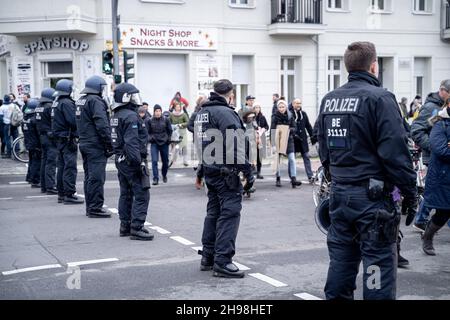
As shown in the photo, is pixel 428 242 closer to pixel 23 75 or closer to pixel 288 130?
pixel 288 130

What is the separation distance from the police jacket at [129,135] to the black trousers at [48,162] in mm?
4171

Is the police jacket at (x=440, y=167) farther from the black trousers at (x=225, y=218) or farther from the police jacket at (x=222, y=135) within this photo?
the black trousers at (x=225, y=218)

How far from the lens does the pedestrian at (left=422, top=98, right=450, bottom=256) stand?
7090 mm

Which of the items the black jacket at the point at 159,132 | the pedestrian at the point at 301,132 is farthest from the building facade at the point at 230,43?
the pedestrian at the point at 301,132

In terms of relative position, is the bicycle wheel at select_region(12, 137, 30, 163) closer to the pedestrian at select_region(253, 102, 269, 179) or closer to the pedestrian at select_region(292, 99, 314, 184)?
the pedestrian at select_region(253, 102, 269, 179)

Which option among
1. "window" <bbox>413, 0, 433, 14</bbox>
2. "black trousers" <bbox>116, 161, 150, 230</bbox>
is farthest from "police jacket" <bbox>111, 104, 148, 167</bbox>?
"window" <bbox>413, 0, 433, 14</bbox>

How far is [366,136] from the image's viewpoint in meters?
4.53

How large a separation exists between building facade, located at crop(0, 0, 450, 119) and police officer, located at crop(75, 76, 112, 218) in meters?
10.6

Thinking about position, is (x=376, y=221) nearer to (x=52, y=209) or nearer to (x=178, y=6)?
(x=52, y=209)

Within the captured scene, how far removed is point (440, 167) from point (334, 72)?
1832 centimetres

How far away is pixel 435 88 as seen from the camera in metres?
27.3

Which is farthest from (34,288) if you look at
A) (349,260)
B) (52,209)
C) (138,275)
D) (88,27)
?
(88,27)

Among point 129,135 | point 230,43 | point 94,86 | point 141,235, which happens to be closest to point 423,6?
point 230,43
